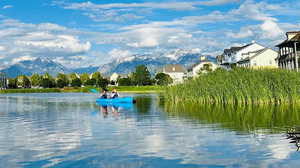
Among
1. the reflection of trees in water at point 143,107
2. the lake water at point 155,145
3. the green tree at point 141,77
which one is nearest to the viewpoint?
the lake water at point 155,145

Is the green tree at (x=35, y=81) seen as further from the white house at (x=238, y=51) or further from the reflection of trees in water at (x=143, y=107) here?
the reflection of trees in water at (x=143, y=107)

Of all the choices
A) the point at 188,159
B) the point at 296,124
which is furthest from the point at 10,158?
the point at 296,124

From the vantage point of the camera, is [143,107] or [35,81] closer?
[143,107]

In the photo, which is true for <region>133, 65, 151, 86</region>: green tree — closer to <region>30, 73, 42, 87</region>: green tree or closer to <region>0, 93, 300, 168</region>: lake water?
<region>30, 73, 42, 87</region>: green tree

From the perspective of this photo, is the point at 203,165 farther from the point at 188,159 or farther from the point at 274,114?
the point at 274,114

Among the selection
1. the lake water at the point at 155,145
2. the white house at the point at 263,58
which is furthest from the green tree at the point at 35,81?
the lake water at the point at 155,145

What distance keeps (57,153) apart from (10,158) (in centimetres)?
162

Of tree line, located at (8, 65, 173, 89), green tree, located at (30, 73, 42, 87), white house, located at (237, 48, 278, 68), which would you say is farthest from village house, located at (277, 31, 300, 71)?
green tree, located at (30, 73, 42, 87)

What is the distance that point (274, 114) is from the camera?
28.1 m

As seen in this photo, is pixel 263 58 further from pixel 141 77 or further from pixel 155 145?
pixel 155 145

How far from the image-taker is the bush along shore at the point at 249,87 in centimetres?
3528

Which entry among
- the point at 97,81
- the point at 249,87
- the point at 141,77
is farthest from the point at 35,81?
the point at 249,87

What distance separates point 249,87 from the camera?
36750 millimetres

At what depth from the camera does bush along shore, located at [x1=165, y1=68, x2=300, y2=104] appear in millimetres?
35281
